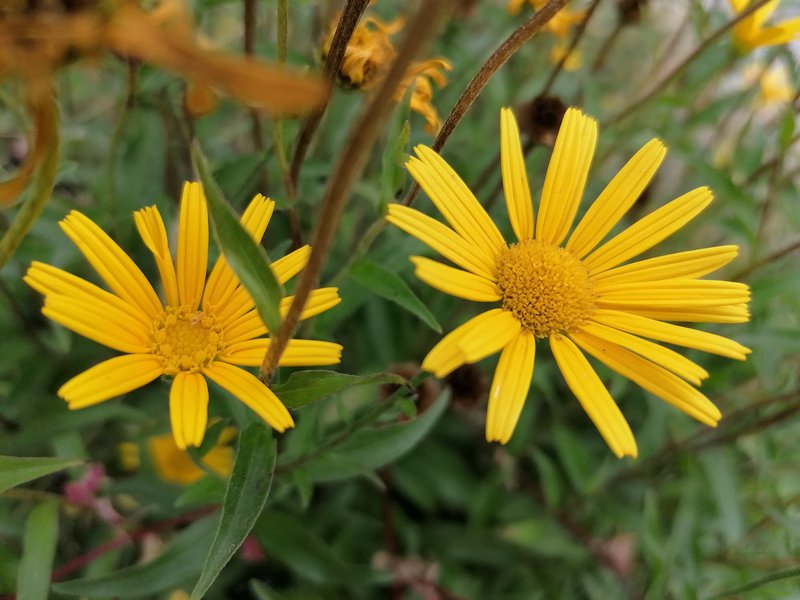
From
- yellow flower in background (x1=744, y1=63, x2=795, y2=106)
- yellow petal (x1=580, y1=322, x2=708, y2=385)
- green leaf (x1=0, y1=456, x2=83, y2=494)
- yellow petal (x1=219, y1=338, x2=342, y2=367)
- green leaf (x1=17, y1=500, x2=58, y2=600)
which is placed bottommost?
green leaf (x1=17, y1=500, x2=58, y2=600)

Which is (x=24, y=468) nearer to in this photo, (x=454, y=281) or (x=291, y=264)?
(x=291, y=264)

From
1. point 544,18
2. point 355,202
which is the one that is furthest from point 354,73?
point 355,202

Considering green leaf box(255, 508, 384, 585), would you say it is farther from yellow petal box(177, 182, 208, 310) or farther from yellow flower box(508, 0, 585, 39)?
yellow flower box(508, 0, 585, 39)

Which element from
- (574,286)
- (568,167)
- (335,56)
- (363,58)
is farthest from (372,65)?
(574,286)

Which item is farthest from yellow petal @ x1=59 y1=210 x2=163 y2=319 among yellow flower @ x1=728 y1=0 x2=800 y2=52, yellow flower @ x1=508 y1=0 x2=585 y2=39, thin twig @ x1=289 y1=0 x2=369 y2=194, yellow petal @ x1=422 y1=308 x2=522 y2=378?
yellow flower @ x1=728 y1=0 x2=800 y2=52

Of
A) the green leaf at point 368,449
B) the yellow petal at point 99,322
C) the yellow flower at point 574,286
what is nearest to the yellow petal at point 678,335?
the yellow flower at point 574,286
